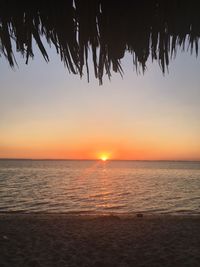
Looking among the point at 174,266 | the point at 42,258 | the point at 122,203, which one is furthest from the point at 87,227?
the point at 122,203

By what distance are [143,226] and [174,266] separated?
4.54 m

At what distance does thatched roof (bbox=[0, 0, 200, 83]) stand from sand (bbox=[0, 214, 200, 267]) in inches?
200

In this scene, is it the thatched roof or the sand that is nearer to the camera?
the thatched roof

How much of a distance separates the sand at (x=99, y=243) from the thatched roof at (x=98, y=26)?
5.09 m

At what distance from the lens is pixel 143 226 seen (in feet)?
37.3

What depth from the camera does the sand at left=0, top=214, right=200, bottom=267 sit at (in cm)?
717

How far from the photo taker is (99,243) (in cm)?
870

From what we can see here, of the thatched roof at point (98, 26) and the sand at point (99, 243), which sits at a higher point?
the thatched roof at point (98, 26)

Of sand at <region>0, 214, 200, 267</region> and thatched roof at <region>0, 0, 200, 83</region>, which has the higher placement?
thatched roof at <region>0, 0, 200, 83</region>

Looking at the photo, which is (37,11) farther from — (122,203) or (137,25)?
(122,203)

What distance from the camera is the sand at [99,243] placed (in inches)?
282

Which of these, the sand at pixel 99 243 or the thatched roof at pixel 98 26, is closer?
the thatched roof at pixel 98 26

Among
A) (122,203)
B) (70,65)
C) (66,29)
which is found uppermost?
(66,29)

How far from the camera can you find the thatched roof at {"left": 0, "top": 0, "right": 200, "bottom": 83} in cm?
269
